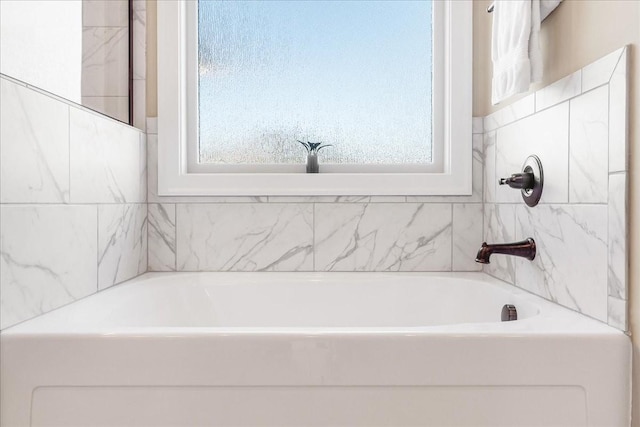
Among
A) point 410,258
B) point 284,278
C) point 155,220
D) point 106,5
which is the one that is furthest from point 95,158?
point 410,258

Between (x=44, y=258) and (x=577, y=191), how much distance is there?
132cm

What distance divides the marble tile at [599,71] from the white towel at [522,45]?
0.58 feet

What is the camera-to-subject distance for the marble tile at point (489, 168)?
167 centimetres

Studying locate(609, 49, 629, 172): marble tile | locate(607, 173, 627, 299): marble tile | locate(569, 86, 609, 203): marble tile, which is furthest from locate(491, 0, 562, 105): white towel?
locate(607, 173, 627, 299): marble tile

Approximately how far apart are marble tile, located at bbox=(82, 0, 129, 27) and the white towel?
51.2 inches

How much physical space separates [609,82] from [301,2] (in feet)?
4.25

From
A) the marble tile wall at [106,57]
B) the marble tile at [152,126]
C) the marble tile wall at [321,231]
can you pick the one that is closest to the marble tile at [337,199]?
the marble tile wall at [321,231]

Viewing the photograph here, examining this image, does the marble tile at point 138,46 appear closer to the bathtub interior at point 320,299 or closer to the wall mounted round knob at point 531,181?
the bathtub interior at point 320,299

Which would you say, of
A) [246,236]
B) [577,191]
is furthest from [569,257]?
[246,236]

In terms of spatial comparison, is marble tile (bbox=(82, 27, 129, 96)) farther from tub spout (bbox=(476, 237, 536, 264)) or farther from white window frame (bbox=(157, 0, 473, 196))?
tub spout (bbox=(476, 237, 536, 264))

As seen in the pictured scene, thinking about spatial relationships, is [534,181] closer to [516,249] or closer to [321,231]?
[516,249]

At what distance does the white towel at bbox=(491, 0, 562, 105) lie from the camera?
1.24m
